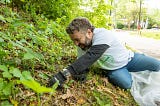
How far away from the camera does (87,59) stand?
3.54 m

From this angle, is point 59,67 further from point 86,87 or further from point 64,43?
point 64,43

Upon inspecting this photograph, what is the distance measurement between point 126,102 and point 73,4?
13.3 ft

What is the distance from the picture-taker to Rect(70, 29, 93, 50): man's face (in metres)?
3.60

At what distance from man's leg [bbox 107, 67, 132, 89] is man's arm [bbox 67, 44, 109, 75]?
440 millimetres

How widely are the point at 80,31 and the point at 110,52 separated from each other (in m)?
0.56

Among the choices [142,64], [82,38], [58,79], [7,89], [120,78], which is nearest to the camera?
[7,89]

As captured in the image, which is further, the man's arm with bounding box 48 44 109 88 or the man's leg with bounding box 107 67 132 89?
the man's leg with bounding box 107 67 132 89

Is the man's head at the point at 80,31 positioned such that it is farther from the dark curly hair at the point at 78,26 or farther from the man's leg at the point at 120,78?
the man's leg at the point at 120,78

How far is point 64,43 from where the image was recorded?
5.74 m

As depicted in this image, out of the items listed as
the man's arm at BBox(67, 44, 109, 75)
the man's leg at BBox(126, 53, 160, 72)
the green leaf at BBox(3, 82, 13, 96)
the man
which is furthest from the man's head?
the green leaf at BBox(3, 82, 13, 96)

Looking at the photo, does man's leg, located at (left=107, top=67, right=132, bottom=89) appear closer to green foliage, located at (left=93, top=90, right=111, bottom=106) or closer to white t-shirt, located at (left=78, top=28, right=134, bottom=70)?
white t-shirt, located at (left=78, top=28, right=134, bottom=70)

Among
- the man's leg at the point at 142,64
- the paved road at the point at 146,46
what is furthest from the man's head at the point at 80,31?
the paved road at the point at 146,46

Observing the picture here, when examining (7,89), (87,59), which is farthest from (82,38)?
(7,89)

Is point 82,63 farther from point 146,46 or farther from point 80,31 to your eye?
point 146,46
